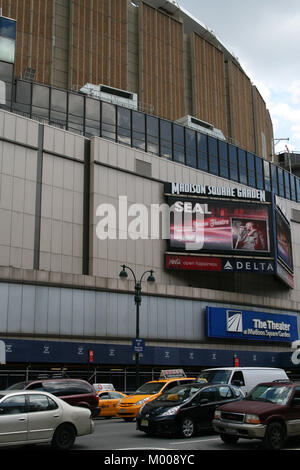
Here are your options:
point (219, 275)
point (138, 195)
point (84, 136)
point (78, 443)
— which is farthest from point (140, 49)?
point (78, 443)

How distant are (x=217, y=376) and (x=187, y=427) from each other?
14.9ft

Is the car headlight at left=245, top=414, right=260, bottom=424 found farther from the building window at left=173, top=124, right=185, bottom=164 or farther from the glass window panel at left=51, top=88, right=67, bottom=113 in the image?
the building window at left=173, top=124, right=185, bottom=164

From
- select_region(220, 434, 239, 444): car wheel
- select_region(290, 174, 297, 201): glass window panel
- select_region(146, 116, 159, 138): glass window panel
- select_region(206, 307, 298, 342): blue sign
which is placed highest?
select_region(146, 116, 159, 138): glass window panel

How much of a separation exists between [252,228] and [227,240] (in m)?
3.29


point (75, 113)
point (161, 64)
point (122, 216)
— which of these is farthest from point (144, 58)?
point (122, 216)

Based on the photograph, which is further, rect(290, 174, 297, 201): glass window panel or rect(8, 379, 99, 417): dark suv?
rect(290, 174, 297, 201): glass window panel

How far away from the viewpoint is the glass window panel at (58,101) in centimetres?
4650

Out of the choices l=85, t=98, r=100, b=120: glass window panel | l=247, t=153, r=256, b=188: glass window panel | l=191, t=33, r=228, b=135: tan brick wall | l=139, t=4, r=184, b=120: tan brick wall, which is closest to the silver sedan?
l=85, t=98, r=100, b=120: glass window panel

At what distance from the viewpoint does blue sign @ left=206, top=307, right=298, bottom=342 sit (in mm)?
43812

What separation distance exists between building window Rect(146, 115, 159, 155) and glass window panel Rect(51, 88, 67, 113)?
829 cm

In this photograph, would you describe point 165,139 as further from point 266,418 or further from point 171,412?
point 266,418

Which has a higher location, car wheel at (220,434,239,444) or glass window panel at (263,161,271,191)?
glass window panel at (263,161,271,191)

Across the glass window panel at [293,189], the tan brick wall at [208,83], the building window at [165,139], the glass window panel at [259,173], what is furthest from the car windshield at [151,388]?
the tan brick wall at [208,83]

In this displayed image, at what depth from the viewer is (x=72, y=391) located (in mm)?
17766
